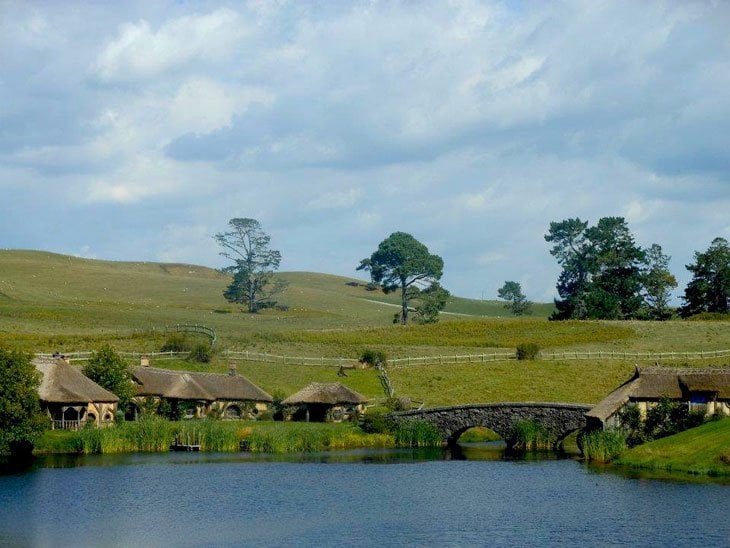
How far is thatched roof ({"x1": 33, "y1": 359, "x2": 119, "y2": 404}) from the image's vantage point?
72.2m

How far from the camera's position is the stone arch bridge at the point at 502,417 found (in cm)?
7062

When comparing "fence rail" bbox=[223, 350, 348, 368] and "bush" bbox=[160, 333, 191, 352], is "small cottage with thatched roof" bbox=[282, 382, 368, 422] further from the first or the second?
"bush" bbox=[160, 333, 191, 352]

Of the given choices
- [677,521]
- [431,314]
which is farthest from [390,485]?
[431,314]

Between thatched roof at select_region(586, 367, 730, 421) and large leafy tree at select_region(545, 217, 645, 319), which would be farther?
large leafy tree at select_region(545, 217, 645, 319)

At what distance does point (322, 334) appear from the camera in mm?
117062

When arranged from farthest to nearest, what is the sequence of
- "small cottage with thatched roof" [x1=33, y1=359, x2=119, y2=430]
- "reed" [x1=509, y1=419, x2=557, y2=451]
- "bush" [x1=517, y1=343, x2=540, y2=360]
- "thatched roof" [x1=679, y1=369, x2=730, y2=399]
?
"bush" [x1=517, y1=343, x2=540, y2=360]
"small cottage with thatched roof" [x1=33, y1=359, x2=119, y2=430]
"reed" [x1=509, y1=419, x2=557, y2=451]
"thatched roof" [x1=679, y1=369, x2=730, y2=399]

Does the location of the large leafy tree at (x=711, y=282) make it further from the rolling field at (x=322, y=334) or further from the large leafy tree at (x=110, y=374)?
the large leafy tree at (x=110, y=374)

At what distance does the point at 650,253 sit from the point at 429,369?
51.6 m

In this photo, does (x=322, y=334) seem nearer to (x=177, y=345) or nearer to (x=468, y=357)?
(x=468, y=357)

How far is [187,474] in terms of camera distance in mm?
57750

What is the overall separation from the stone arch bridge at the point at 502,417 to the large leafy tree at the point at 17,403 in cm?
2401

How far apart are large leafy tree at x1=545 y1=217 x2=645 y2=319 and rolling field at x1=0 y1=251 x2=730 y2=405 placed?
755cm

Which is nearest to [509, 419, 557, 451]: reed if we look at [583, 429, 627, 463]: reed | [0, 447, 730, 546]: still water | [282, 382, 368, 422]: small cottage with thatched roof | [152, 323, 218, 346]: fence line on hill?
[583, 429, 627, 463]: reed

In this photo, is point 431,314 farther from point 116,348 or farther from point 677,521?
point 677,521
